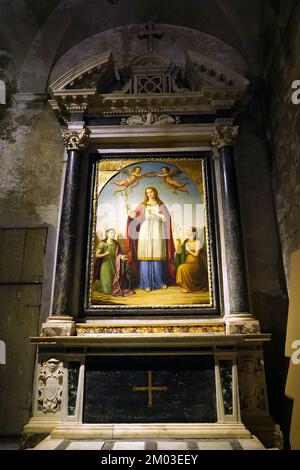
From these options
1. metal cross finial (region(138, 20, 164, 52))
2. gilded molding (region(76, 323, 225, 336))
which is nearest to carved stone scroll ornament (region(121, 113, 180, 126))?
metal cross finial (region(138, 20, 164, 52))

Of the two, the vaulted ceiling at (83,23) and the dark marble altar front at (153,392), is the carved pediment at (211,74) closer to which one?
the vaulted ceiling at (83,23)

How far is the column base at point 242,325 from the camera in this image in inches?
182

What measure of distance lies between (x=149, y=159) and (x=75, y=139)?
1.23 meters

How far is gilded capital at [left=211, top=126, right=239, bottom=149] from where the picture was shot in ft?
18.5

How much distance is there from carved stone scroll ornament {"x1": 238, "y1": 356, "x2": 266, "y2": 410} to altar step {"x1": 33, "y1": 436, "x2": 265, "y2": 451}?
51 centimetres

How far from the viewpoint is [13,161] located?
6059 mm

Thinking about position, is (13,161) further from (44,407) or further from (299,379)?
(299,379)

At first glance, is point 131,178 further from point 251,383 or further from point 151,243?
point 251,383

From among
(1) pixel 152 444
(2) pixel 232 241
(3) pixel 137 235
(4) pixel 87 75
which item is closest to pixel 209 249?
(2) pixel 232 241

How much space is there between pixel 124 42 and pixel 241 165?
335 cm

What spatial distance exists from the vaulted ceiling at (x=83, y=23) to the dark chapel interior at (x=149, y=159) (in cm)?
2

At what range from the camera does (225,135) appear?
5660 millimetres

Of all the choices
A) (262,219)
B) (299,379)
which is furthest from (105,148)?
(299,379)

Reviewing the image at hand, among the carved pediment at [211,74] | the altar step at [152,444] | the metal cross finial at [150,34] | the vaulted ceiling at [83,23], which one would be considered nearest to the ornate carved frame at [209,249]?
the carved pediment at [211,74]
